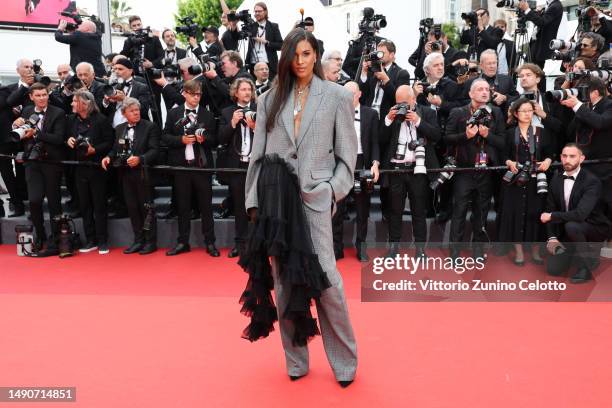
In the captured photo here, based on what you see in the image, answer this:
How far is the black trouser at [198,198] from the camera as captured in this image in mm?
6090

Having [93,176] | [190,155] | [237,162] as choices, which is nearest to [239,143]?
[237,162]

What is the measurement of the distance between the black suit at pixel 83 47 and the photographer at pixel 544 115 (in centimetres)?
502

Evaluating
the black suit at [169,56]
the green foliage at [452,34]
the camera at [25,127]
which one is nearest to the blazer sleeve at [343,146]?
the camera at [25,127]

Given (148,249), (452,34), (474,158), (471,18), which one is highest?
(452,34)

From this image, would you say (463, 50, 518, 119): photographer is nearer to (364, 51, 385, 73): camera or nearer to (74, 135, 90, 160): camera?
(364, 51, 385, 73): camera

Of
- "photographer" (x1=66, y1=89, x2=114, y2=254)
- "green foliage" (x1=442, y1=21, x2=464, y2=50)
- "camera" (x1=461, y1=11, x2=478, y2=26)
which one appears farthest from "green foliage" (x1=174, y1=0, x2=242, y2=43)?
"photographer" (x1=66, y1=89, x2=114, y2=254)

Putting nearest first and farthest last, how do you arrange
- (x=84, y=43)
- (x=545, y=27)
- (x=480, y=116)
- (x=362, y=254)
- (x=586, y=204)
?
(x=586, y=204), (x=480, y=116), (x=362, y=254), (x=545, y=27), (x=84, y=43)

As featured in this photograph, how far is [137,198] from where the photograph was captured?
6.23 m

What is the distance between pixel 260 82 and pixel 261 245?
4012 mm

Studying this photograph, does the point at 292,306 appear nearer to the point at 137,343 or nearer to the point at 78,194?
the point at 137,343

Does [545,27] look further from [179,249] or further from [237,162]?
[179,249]

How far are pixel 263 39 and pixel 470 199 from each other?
11.6ft

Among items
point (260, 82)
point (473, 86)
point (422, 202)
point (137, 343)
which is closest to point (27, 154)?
point (260, 82)

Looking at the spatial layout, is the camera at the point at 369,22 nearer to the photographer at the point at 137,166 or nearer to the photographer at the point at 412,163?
the photographer at the point at 412,163
